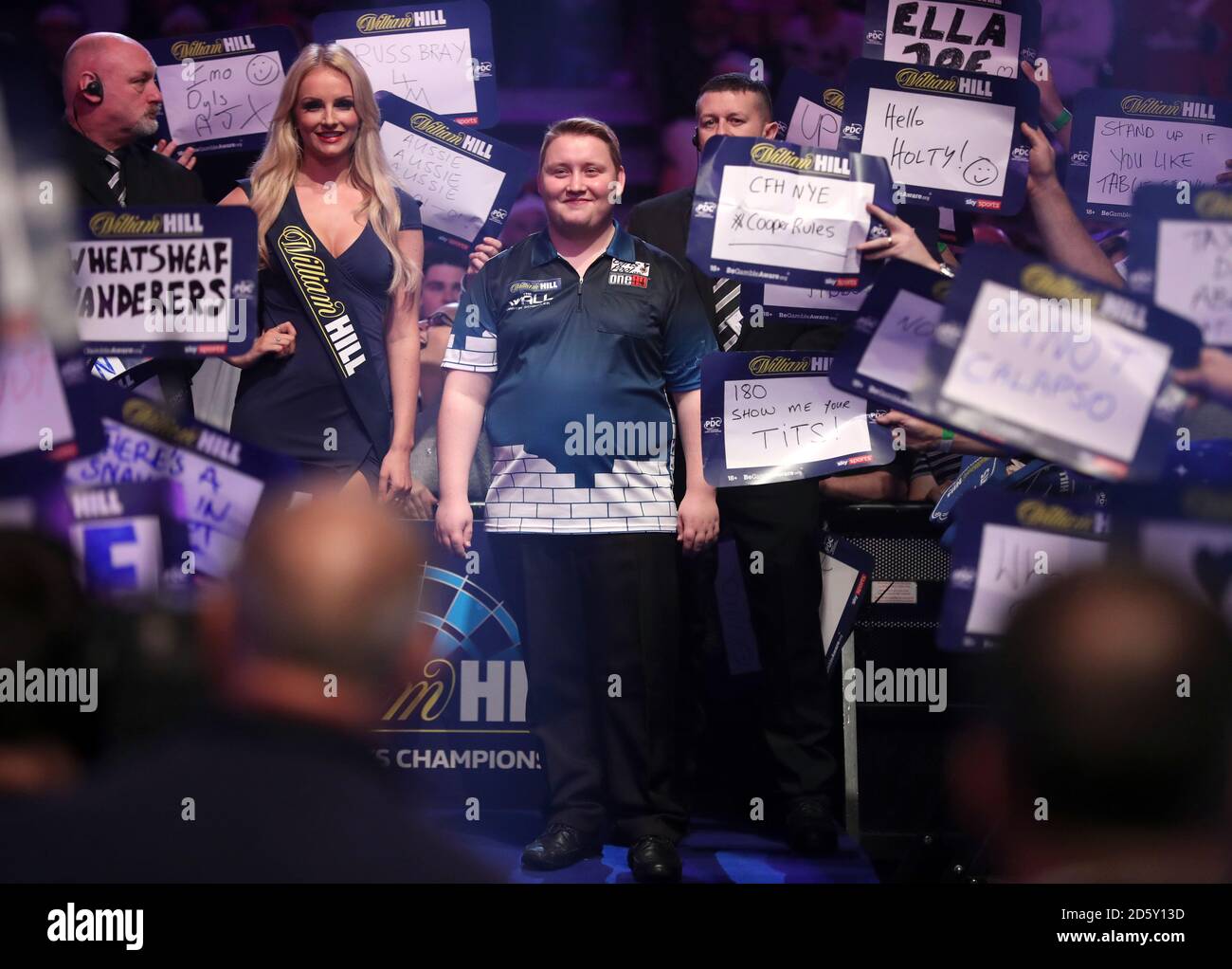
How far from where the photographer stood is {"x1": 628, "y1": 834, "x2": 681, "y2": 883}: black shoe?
280 centimetres

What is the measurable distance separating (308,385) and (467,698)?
0.82 metres

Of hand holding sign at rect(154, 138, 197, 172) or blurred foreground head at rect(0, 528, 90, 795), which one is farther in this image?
hand holding sign at rect(154, 138, 197, 172)

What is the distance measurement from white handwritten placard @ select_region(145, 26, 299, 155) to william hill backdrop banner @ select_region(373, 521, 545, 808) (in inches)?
42.8

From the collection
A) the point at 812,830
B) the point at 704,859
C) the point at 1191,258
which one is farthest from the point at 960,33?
the point at 704,859

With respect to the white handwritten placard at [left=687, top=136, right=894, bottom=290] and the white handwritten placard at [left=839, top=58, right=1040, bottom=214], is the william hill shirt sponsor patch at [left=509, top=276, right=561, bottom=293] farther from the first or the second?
the white handwritten placard at [left=839, top=58, right=1040, bottom=214]

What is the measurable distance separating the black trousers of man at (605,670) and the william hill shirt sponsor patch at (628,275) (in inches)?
23.0

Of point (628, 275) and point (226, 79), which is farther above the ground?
point (226, 79)

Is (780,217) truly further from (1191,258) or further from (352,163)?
(352,163)

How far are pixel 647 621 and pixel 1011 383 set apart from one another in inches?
37.6

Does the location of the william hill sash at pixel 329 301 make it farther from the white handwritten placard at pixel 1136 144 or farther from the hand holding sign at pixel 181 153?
the white handwritten placard at pixel 1136 144

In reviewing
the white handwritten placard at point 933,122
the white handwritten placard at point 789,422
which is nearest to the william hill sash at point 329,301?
the white handwritten placard at point 789,422

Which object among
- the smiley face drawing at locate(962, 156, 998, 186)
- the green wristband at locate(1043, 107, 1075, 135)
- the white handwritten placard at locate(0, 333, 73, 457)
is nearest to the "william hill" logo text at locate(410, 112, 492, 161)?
the white handwritten placard at locate(0, 333, 73, 457)

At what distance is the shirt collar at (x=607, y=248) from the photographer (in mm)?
3051

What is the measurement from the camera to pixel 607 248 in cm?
305
